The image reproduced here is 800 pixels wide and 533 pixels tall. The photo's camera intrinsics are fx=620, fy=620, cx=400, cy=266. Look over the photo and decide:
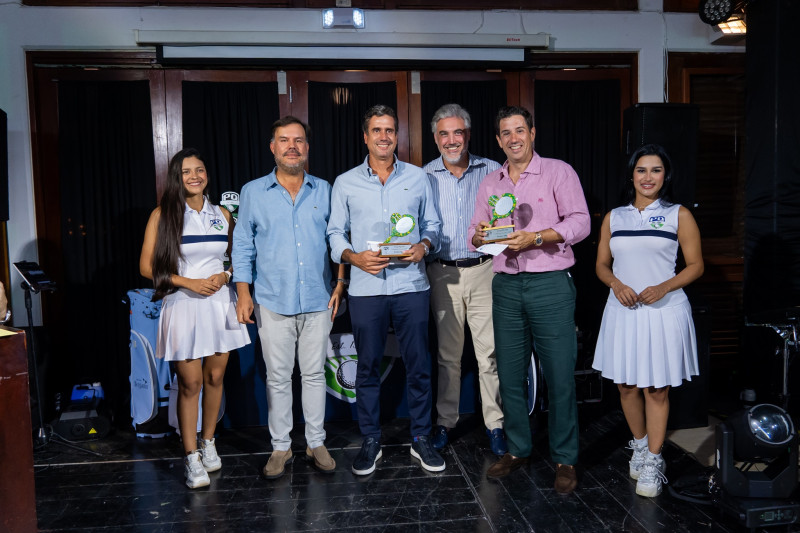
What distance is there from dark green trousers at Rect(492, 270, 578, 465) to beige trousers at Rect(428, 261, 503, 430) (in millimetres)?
348

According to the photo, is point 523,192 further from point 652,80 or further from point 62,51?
point 62,51

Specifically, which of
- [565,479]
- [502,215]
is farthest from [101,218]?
[565,479]

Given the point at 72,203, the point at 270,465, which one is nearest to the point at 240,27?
the point at 72,203

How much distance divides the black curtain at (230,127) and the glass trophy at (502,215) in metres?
2.28

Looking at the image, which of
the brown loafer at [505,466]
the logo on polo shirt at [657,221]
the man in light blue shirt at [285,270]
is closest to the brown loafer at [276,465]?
the man in light blue shirt at [285,270]

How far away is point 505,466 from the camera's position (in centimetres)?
327

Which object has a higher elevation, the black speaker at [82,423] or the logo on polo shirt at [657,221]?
the logo on polo shirt at [657,221]

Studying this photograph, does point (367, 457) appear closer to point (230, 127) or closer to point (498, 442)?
point (498, 442)

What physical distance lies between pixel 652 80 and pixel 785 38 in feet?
3.45

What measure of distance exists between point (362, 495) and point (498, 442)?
2.95ft

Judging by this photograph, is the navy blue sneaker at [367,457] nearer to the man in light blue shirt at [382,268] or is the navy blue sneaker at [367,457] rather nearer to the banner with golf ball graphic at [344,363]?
the man in light blue shirt at [382,268]

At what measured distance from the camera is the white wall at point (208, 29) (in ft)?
14.7

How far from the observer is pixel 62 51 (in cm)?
451

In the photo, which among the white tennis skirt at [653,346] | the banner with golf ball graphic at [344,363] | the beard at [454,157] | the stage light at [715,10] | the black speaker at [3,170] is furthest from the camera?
the stage light at [715,10]
